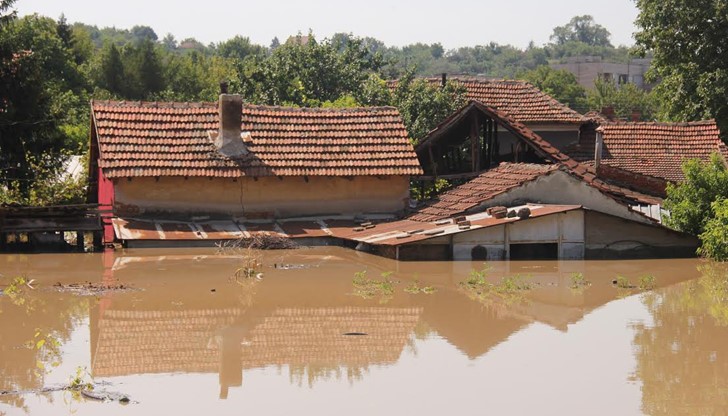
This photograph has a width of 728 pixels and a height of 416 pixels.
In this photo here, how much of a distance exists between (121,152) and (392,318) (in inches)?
413

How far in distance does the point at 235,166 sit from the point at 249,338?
10619 mm

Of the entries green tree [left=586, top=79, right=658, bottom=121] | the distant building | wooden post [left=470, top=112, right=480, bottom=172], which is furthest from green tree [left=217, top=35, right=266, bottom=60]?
wooden post [left=470, top=112, right=480, bottom=172]

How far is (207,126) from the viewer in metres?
25.9

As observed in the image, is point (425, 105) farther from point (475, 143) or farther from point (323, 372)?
point (323, 372)

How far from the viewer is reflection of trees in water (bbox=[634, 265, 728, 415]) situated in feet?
37.5

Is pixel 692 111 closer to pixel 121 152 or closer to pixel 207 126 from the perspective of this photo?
pixel 207 126

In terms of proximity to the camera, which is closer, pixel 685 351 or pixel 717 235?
pixel 685 351

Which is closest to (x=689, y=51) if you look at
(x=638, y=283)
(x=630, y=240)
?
(x=630, y=240)

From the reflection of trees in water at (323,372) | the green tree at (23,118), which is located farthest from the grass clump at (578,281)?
the green tree at (23,118)

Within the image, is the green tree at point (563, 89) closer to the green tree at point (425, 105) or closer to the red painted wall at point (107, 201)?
the green tree at point (425, 105)

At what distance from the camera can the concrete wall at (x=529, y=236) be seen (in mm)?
22062

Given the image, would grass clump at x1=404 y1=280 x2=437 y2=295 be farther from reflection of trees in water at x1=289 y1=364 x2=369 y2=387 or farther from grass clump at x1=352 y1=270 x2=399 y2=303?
reflection of trees in water at x1=289 y1=364 x2=369 y2=387

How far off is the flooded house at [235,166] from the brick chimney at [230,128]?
0.02 metres

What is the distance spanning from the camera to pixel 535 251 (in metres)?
22.8
